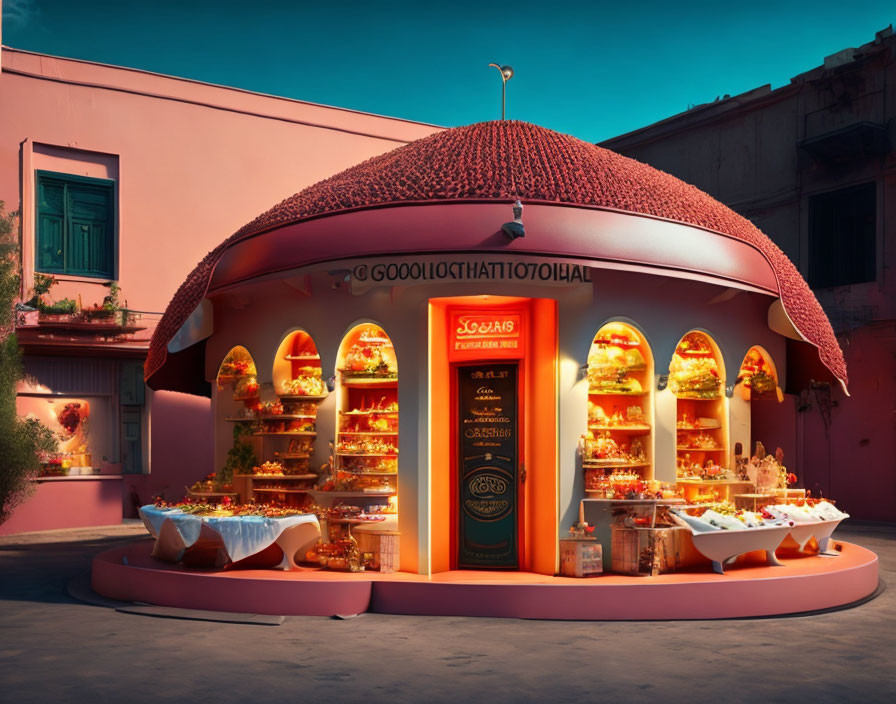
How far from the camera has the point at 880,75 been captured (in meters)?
19.5

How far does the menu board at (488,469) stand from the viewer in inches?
450

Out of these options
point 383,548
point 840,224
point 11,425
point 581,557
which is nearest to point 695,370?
point 581,557

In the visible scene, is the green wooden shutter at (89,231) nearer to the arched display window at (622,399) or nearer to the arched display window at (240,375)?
the arched display window at (240,375)

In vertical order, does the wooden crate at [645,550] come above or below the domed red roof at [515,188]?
below

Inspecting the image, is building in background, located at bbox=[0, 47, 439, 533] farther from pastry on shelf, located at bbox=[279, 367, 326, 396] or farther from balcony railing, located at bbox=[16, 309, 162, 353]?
pastry on shelf, located at bbox=[279, 367, 326, 396]

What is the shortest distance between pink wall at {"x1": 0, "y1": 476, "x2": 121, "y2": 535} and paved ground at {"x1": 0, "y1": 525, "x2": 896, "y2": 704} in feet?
27.8

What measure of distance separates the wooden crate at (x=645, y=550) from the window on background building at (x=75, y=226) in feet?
43.1

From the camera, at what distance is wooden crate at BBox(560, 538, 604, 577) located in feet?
35.2

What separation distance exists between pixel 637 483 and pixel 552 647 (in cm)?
326

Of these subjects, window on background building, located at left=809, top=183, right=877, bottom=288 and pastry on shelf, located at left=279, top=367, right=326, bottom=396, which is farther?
window on background building, located at left=809, top=183, right=877, bottom=288

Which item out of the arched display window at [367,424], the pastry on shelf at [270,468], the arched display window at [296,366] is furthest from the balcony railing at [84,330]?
the arched display window at [367,424]

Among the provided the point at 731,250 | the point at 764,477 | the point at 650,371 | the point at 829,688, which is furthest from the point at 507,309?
the point at 829,688

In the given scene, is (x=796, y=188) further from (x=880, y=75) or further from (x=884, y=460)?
(x=884, y=460)

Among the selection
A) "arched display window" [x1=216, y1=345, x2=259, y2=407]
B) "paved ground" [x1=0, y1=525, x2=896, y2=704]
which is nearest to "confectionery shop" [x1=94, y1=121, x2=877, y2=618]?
"arched display window" [x1=216, y1=345, x2=259, y2=407]
